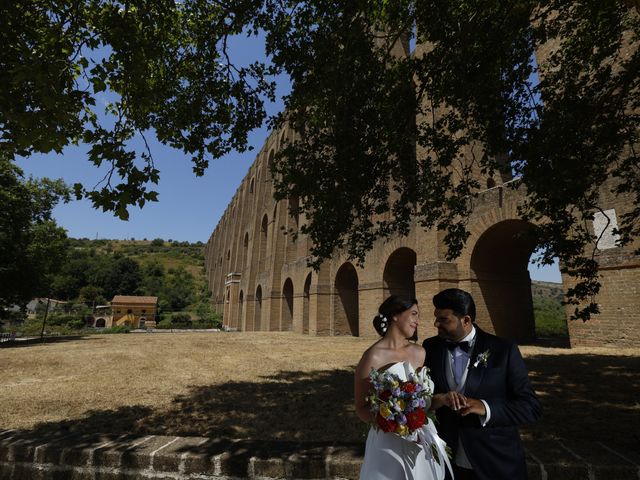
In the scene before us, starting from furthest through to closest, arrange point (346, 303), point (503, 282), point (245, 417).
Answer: point (346, 303), point (503, 282), point (245, 417)

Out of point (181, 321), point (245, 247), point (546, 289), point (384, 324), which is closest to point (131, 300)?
point (181, 321)

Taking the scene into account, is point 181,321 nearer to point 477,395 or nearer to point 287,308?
point 287,308

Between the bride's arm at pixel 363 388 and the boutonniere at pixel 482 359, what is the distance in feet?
1.93

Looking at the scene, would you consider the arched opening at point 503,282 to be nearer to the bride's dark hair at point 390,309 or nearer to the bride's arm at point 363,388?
the bride's dark hair at point 390,309

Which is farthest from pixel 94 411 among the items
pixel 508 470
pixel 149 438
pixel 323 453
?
pixel 508 470

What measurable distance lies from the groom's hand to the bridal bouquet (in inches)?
7.2

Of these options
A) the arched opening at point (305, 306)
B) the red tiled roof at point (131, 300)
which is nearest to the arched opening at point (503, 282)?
the arched opening at point (305, 306)

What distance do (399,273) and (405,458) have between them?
15.9 metres

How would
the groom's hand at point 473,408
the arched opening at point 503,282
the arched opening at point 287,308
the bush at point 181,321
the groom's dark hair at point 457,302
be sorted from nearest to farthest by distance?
1. the groom's hand at point 473,408
2. the groom's dark hair at point 457,302
3. the arched opening at point 503,282
4. the arched opening at point 287,308
5. the bush at point 181,321

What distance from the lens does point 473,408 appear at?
5.96 ft

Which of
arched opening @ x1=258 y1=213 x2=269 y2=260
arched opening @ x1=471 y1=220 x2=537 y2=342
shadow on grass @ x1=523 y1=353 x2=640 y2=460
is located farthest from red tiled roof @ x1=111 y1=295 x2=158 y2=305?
shadow on grass @ x1=523 y1=353 x2=640 y2=460

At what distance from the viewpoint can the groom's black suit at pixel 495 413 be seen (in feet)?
6.19

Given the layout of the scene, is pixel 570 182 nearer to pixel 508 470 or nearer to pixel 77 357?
pixel 508 470

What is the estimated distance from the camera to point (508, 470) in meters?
1.87
